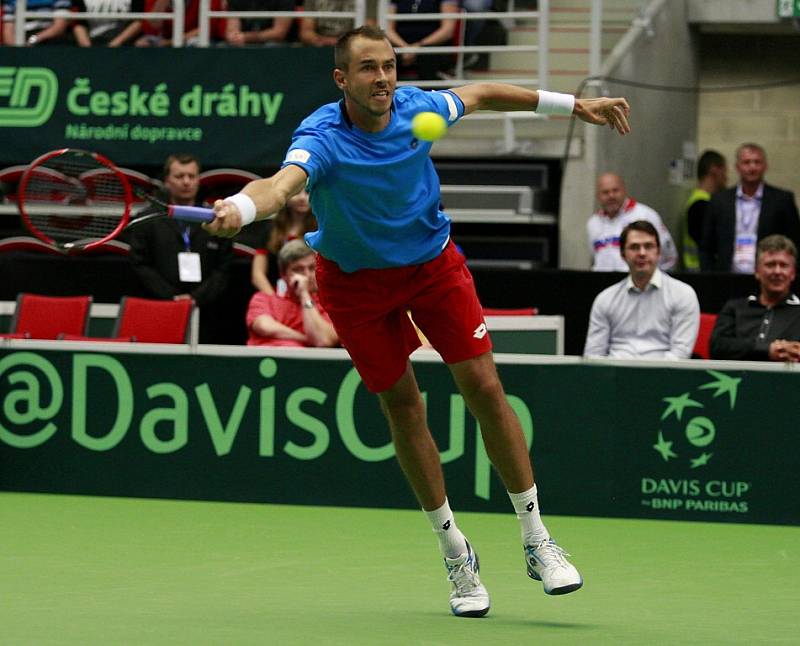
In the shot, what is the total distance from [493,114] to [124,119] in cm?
283

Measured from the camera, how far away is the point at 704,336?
957cm

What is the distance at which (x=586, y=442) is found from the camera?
8141 mm

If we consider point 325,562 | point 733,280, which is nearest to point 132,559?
point 325,562

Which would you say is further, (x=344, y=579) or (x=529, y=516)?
(x=344, y=579)

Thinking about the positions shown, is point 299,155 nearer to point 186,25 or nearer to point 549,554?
point 549,554

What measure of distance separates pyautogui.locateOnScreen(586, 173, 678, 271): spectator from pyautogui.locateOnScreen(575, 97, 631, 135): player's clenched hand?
5.25 meters

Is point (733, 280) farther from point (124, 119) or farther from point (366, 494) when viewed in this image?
point (124, 119)

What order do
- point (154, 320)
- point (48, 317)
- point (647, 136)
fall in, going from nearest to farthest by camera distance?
point (154, 320) → point (48, 317) → point (647, 136)

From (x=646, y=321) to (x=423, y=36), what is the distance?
426 centimetres

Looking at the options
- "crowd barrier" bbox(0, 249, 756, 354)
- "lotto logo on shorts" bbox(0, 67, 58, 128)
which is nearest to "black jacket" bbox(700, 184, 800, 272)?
"crowd barrier" bbox(0, 249, 756, 354)

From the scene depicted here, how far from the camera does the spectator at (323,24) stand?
12.5 m

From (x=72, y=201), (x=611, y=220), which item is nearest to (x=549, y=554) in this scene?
(x=72, y=201)

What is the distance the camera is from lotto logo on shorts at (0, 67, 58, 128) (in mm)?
11969

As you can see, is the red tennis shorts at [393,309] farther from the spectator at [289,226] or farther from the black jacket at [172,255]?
the black jacket at [172,255]
